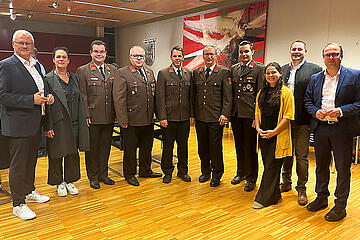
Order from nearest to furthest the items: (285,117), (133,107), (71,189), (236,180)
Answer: (285,117), (71,189), (133,107), (236,180)

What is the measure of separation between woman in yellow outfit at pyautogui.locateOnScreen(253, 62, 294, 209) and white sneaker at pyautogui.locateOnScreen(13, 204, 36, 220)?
227 cm

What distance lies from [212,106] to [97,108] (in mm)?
1369

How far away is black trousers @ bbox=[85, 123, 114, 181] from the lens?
3.70 meters

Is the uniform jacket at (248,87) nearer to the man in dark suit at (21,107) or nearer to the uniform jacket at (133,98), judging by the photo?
the uniform jacket at (133,98)

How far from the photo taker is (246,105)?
11.6 ft

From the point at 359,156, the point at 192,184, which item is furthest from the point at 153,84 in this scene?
the point at 359,156

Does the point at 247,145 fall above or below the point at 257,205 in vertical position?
above

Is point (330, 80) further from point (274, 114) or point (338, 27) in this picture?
point (338, 27)

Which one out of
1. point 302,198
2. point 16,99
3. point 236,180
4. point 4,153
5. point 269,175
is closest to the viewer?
point 16,99

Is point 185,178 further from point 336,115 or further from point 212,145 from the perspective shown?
point 336,115

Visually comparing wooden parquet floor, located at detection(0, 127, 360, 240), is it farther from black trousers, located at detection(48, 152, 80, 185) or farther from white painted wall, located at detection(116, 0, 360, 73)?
white painted wall, located at detection(116, 0, 360, 73)

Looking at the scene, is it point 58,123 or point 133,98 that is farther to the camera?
point 133,98

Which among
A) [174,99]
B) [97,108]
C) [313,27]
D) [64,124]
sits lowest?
[64,124]

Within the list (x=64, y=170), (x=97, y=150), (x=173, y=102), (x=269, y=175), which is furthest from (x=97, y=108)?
(x=269, y=175)
